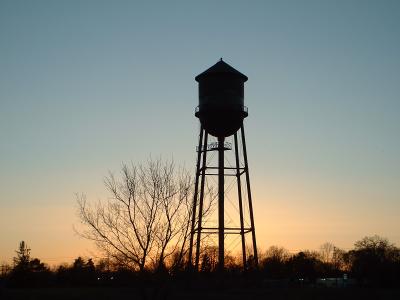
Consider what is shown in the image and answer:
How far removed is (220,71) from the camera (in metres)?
34.9

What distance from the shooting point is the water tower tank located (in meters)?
34.3

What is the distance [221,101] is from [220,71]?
2024 mm

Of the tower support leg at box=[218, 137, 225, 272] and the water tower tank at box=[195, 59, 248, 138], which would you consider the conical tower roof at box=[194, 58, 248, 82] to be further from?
the tower support leg at box=[218, 137, 225, 272]

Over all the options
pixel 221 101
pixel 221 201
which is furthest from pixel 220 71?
pixel 221 201

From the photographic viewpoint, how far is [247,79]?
35875mm

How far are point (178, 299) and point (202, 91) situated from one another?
44.8 ft

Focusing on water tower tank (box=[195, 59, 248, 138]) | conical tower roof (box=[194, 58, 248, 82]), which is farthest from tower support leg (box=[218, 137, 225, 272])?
conical tower roof (box=[194, 58, 248, 82])

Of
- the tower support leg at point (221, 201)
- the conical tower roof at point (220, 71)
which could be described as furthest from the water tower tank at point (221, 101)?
the tower support leg at point (221, 201)

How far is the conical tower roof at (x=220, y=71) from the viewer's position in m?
34.9

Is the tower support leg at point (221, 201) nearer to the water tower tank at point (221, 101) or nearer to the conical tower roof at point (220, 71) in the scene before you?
the water tower tank at point (221, 101)

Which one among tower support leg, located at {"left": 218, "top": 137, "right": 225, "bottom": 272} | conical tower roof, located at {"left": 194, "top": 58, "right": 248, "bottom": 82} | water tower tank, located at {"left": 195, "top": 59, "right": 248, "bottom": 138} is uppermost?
conical tower roof, located at {"left": 194, "top": 58, "right": 248, "bottom": 82}

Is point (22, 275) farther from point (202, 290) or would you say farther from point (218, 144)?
point (218, 144)

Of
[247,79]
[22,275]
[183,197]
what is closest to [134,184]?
[183,197]

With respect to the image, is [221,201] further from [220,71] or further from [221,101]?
[220,71]
